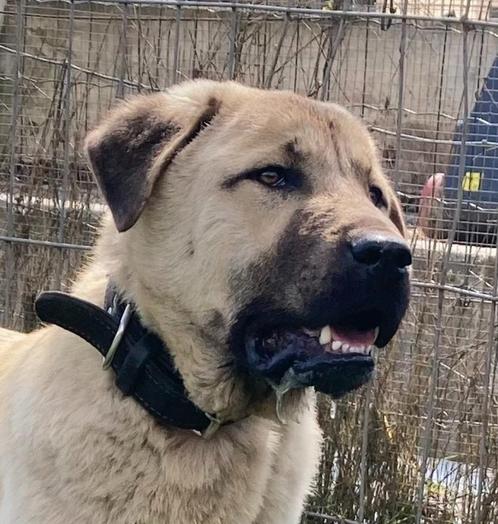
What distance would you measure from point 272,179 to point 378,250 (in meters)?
0.45

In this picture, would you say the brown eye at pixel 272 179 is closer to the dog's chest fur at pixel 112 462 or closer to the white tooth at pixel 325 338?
the white tooth at pixel 325 338

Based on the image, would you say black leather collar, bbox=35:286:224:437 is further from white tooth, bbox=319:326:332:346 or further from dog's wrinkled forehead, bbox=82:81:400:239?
white tooth, bbox=319:326:332:346

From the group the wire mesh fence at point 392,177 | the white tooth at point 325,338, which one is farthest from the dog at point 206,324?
the wire mesh fence at point 392,177

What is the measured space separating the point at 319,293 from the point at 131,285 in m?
0.63

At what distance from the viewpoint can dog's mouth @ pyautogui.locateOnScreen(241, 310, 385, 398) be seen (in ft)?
8.66

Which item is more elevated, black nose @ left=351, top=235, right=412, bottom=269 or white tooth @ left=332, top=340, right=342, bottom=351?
black nose @ left=351, top=235, right=412, bottom=269

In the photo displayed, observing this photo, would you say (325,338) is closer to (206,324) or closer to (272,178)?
(206,324)

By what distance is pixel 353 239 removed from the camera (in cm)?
252

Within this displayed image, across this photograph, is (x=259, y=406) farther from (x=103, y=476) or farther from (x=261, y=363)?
(x=103, y=476)

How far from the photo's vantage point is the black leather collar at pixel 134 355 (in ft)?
9.09

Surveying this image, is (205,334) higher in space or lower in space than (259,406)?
higher

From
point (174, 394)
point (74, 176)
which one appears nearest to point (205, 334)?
point (174, 394)

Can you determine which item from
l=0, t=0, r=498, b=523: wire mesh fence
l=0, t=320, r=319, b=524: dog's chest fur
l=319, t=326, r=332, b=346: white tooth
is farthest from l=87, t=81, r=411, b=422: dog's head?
l=0, t=0, r=498, b=523: wire mesh fence

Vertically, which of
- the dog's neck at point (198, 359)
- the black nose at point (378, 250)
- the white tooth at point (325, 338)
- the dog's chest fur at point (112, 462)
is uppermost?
the black nose at point (378, 250)
